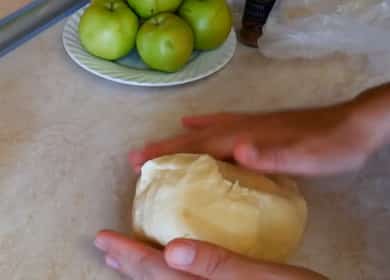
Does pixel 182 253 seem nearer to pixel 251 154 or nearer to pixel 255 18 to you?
pixel 251 154

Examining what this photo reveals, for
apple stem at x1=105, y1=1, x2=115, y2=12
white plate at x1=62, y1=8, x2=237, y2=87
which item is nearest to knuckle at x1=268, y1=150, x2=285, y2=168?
white plate at x1=62, y1=8, x2=237, y2=87

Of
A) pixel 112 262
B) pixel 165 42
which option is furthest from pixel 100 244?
pixel 165 42

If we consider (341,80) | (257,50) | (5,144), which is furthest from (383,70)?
(5,144)

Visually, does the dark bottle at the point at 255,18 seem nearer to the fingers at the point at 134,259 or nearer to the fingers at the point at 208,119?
the fingers at the point at 208,119

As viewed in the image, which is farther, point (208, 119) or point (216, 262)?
point (208, 119)

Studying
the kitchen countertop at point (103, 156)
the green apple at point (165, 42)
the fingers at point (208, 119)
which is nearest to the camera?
the kitchen countertop at point (103, 156)

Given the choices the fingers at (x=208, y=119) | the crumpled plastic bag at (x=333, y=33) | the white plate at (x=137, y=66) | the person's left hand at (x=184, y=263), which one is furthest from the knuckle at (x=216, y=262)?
the crumpled plastic bag at (x=333, y=33)
